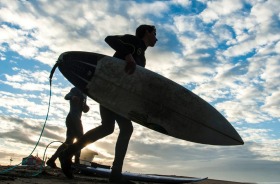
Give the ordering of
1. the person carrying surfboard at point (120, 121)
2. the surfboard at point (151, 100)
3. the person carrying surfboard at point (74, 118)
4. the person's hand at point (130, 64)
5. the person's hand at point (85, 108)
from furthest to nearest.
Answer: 1. the person's hand at point (85, 108)
2. the person carrying surfboard at point (74, 118)
3. the surfboard at point (151, 100)
4. the person's hand at point (130, 64)
5. the person carrying surfboard at point (120, 121)

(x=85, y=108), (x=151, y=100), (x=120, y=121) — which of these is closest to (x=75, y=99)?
(x=85, y=108)

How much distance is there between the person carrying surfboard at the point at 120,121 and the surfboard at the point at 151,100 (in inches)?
9.3

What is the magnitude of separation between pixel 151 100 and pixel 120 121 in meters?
0.74

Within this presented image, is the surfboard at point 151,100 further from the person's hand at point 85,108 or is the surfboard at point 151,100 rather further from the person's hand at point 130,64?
the person's hand at point 85,108

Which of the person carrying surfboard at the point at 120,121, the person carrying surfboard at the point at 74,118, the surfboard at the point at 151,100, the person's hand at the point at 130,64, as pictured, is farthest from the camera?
the person carrying surfboard at the point at 74,118

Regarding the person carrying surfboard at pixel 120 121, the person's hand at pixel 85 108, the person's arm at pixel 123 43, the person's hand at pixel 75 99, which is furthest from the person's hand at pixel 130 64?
the person's hand at pixel 85 108

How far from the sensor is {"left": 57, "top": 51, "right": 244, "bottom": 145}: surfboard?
4328mm

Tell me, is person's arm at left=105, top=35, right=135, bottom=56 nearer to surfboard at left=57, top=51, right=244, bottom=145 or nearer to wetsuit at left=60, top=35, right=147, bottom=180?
wetsuit at left=60, top=35, right=147, bottom=180

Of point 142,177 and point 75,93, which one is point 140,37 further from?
point 75,93

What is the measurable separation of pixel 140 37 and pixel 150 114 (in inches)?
44.8

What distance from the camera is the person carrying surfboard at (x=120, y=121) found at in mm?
3678

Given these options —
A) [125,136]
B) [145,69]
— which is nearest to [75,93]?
[145,69]

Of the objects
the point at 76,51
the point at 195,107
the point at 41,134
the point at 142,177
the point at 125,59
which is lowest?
the point at 142,177

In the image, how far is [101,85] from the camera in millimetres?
4430
